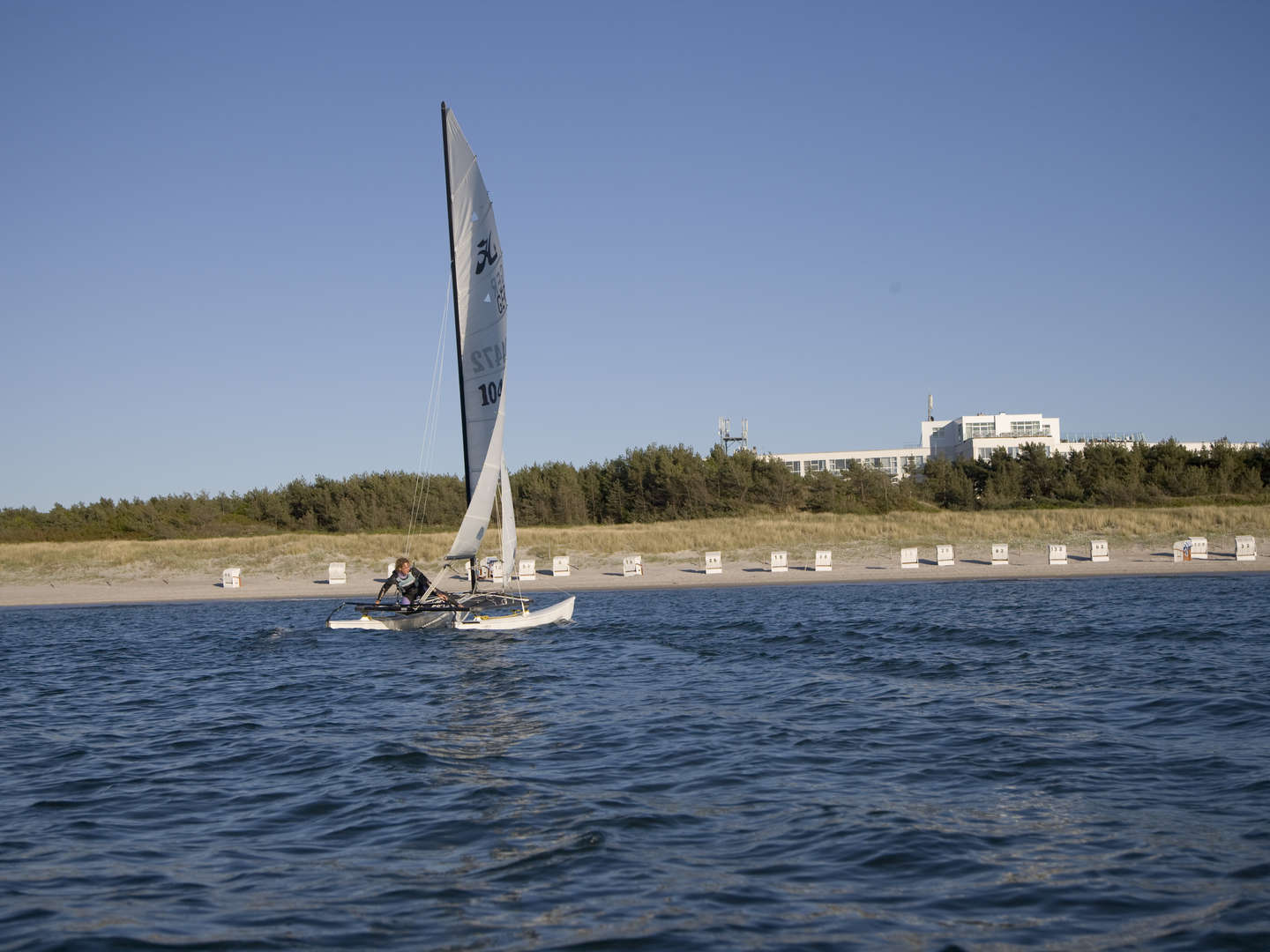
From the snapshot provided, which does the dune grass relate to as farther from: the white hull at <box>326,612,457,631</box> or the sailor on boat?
the white hull at <box>326,612,457,631</box>

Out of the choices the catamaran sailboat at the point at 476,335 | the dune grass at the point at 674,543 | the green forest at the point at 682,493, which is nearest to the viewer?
the catamaran sailboat at the point at 476,335

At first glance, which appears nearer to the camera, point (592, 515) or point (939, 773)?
point (939, 773)

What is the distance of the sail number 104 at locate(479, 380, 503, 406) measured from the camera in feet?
84.7

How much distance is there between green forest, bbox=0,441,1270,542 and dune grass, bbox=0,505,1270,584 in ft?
40.0

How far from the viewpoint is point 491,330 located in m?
25.7

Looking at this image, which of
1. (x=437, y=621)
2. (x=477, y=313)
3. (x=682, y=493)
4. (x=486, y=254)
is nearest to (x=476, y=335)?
(x=477, y=313)

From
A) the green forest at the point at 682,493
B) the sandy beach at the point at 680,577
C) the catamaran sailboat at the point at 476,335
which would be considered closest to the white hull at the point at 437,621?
the catamaran sailboat at the point at 476,335

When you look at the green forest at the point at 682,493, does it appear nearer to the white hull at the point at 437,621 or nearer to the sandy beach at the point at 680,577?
the sandy beach at the point at 680,577

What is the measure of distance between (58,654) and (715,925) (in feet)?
72.5

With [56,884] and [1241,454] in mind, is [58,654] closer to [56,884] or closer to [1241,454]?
[56,884]

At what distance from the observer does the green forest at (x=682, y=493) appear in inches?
2564

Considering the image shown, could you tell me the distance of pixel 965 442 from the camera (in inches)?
4360

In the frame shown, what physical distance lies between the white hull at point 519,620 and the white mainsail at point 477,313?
6.97ft

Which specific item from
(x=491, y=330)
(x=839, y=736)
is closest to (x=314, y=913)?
(x=839, y=736)
